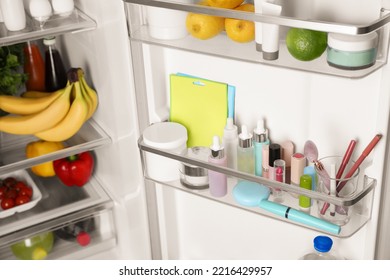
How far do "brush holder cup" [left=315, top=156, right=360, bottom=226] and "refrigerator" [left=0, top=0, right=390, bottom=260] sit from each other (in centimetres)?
2

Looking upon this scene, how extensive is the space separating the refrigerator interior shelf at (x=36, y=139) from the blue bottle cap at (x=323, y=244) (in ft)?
2.50

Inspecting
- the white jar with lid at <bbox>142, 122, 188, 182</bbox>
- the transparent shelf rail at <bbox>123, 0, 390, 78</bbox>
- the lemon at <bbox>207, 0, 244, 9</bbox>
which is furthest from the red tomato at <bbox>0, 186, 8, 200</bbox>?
the lemon at <bbox>207, 0, 244, 9</bbox>

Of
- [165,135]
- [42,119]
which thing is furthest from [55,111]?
[165,135]

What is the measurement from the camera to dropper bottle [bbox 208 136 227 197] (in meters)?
1.44

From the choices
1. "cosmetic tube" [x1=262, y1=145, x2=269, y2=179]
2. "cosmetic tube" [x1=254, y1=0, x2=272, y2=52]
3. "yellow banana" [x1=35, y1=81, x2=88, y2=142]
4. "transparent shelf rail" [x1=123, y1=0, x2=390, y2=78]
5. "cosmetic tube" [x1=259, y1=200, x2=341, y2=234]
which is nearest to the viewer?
"transparent shelf rail" [x1=123, y1=0, x2=390, y2=78]

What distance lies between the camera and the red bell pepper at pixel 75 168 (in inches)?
78.1

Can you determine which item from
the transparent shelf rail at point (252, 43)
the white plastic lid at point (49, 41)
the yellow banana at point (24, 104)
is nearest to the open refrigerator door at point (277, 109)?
the transparent shelf rail at point (252, 43)

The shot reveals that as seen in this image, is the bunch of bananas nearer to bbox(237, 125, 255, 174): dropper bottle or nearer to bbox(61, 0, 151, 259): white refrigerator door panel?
bbox(61, 0, 151, 259): white refrigerator door panel

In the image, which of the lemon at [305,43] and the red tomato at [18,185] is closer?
the lemon at [305,43]

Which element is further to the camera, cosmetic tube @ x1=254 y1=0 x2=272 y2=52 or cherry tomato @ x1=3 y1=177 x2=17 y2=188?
cherry tomato @ x1=3 y1=177 x2=17 y2=188

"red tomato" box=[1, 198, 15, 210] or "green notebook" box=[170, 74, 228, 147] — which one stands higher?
"green notebook" box=[170, 74, 228, 147]

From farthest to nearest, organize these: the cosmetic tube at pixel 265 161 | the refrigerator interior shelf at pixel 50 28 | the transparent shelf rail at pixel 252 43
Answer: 1. the refrigerator interior shelf at pixel 50 28
2. the cosmetic tube at pixel 265 161
3. the transparent shelf rail at pixel 252 43

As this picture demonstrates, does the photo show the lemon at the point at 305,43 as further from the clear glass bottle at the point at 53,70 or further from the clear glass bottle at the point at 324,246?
the clear glass bottle at the point at 53,70
